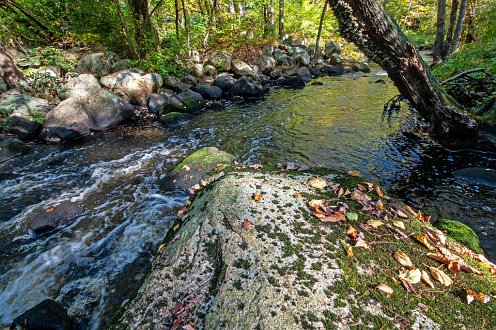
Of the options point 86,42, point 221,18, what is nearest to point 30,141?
point 86,42

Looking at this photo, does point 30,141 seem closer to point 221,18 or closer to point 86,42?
point 86,42

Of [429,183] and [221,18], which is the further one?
[221,18]

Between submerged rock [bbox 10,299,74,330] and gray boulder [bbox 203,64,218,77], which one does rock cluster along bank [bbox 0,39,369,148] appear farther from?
submerged rock [bbox 10,299,74,330]

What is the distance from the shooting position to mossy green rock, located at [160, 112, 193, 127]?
9.41m

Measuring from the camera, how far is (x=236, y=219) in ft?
8.09

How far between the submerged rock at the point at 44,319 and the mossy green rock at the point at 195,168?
2788 millimetres

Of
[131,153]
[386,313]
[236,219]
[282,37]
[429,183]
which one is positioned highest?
[282,37]

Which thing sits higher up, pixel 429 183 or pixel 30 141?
pixel 30 141

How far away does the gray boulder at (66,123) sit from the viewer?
7887 mm

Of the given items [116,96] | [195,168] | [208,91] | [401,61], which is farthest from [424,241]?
[208,91]

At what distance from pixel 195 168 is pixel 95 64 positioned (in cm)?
954

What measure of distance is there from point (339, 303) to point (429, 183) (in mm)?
4566

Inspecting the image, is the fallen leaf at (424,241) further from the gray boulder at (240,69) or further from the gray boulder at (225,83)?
the gray boulder at (240,69)

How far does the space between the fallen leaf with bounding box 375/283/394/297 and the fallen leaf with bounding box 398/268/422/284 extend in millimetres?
153
